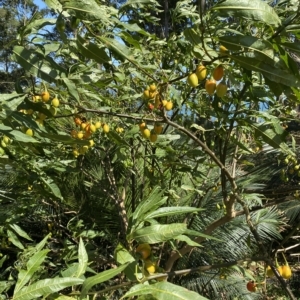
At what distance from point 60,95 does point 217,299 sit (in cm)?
260

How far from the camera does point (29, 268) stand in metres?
0.74

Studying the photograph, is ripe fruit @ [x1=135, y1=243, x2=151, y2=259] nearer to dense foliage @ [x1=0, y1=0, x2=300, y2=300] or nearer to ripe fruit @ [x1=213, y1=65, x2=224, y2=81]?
dense foliage @ [x1=0, y1=0, x2=300, y2=300]

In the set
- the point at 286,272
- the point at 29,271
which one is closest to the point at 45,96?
the point at 29,271

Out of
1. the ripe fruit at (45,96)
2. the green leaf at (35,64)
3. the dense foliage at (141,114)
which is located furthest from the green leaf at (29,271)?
the ripe fruit at (45,96)

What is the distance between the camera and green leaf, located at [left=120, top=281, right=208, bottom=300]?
54 cm

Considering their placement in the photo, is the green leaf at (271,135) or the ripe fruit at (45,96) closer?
the green leaf at (271,135)

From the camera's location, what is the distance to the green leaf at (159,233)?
26.3 inches

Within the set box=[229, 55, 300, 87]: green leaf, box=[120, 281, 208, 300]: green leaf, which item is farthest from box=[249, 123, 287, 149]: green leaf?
box=[120, 281, 208, 300]: green leaf

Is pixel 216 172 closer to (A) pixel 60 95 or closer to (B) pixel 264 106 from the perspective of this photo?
(B) pixel 264 106

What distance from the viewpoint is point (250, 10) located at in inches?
23.4

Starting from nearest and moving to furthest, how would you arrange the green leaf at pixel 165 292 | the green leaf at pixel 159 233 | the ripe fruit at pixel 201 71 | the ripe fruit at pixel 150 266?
the green leaf at pixel 165 292, the green leaf at pixel 159 233, the ripe fruit at pixel 150 266, the ripe fruit at pixel 201 71

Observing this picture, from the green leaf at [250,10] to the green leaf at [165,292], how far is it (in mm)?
404

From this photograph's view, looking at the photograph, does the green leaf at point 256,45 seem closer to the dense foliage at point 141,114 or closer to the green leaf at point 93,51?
the dense foliage at point 141,114

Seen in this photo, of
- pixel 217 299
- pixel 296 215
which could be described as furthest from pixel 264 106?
pixel 296 215
